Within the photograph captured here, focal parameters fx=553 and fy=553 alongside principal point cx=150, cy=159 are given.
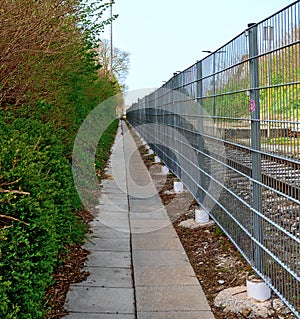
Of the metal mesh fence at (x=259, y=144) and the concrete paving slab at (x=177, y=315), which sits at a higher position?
the metal mesh fence at (x=259, y=144)

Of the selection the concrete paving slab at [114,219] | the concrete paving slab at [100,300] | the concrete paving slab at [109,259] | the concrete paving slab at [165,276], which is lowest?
the concrete paving slab at [165,276]

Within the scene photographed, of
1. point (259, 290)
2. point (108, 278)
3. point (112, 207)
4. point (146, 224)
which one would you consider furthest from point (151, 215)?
point (259, 290)

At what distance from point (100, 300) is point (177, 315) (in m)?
0.69

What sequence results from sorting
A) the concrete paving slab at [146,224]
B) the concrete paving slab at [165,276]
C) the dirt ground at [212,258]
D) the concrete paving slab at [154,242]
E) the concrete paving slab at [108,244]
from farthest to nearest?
1. the concrete paving slab at [146,224]
2. the concrete paving slab at [154,242]
3. the concrete paving slab at [108,244]
4. the concrete paving slab at [165,276]
5. the dirt ground at [212,258]

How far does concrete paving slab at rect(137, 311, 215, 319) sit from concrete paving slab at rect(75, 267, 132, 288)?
0.69m

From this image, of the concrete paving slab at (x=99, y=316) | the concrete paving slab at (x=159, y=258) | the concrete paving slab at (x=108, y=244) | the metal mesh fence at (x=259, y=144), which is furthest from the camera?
the concrete paving slab at (x=108, y=244)

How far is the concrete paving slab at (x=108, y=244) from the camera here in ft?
20.4

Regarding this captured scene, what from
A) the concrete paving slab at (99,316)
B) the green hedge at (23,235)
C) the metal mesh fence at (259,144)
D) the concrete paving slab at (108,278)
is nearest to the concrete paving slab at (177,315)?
the concrete paving slab at (99,316)

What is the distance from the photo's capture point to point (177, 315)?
4293mm

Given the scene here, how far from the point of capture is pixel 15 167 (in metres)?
3.54

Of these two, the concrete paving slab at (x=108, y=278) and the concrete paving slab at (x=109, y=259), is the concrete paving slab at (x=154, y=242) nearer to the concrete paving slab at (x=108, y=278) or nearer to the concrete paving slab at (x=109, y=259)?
the concrete paving slab at (x=109, y=259)

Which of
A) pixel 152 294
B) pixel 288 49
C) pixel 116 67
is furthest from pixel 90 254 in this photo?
pixel 116 67

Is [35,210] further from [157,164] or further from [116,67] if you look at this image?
[116,67]

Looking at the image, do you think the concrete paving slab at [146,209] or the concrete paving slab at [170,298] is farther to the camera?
the concrete paving slab at [146,209]
